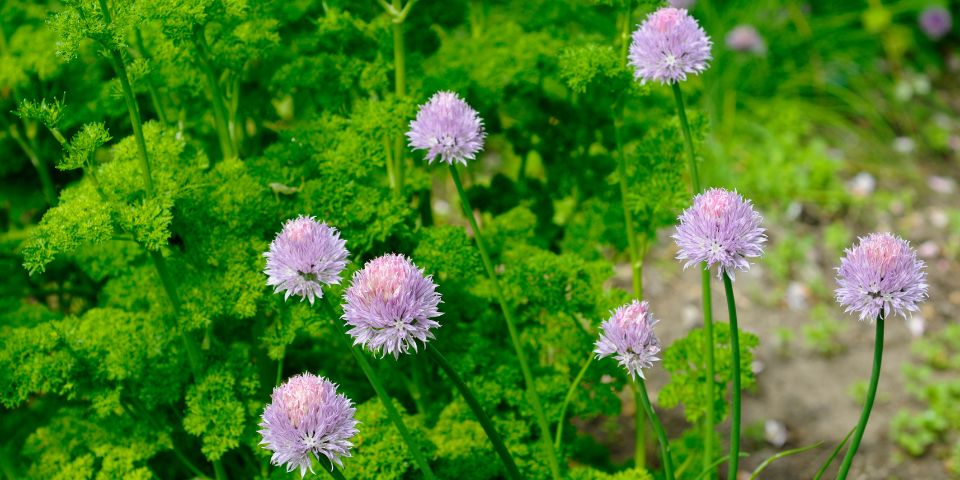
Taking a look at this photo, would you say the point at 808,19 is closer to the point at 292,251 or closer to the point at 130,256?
→ the point at 130,256

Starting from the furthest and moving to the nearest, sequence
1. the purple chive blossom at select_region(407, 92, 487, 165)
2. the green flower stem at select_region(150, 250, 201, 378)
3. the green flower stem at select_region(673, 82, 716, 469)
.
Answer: the green flower stem at select_region(150, 250, 201, 378), the green flower stem at select_region(673, 82, 716, 469), the purple chive blossom at select_region(407, 92, 487, 165)

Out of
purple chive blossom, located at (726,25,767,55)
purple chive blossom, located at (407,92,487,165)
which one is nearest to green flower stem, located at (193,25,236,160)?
purple chive blossom, located at (407,92,487,165)

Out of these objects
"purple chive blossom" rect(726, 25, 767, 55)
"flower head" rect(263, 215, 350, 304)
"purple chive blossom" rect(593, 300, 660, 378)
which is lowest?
"purple chive blossom" rect(593, 300, 660, 378)

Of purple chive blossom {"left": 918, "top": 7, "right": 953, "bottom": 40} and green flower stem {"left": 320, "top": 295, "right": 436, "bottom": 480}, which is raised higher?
purple chive blossom {"left": 918, "top": 7, "right": 953, "bottom": 40}

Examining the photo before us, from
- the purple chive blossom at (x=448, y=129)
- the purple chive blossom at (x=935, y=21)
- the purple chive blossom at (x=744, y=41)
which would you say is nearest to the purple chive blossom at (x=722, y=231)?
the purple chive blossom at (x=448, y=129)

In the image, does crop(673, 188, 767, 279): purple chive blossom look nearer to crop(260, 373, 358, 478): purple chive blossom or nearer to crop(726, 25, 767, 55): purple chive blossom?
crop(260, 373, 358, 478): purple chive blossom

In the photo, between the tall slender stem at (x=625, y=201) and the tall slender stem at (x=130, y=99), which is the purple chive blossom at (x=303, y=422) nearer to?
the tall slender stem at (x=130, y=99)
